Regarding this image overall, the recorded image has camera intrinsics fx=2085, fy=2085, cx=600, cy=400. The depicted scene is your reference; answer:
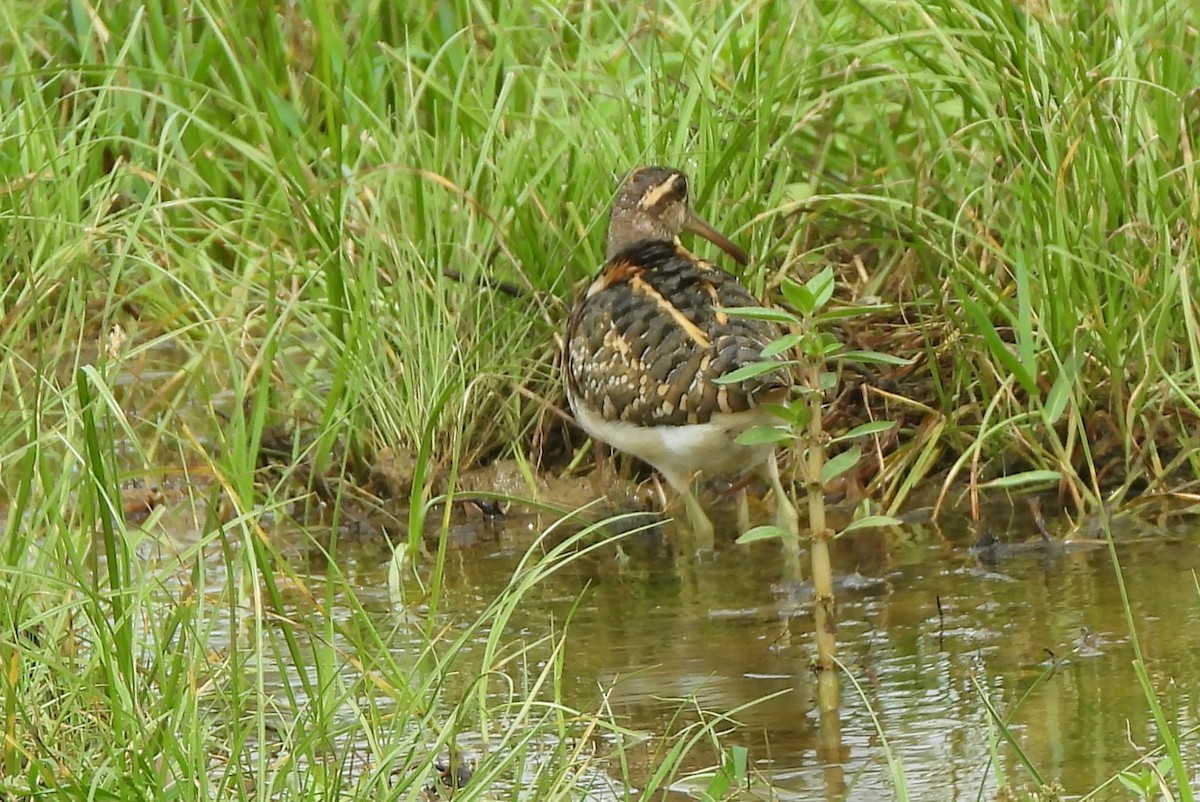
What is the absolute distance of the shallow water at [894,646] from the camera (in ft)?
11.1

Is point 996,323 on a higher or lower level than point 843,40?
lower

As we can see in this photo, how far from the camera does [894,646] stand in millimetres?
4082

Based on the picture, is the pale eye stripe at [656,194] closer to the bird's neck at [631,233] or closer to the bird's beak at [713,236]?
the bird's neck at [631,233]

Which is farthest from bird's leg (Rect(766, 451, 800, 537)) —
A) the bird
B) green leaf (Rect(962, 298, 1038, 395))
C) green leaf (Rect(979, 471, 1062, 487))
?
green leaf (Rect(962, 298, 1038, 395))

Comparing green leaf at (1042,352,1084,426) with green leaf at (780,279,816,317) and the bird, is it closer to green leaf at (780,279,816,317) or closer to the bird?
the bird

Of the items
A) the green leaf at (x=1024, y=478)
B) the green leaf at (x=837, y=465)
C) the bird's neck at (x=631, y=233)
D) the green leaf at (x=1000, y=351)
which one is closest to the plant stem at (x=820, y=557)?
the green leaf at (x=837, y=465)

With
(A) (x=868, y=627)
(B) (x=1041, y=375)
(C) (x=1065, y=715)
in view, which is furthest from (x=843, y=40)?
(C) (x=1065, y=715)

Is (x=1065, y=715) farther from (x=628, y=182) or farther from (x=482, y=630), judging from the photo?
(x=628, y=182)

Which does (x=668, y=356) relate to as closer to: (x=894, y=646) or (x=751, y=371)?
(x=894, y=646)

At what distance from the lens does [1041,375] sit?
5.14 meters

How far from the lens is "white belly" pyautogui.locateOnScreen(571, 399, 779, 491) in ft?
16.3

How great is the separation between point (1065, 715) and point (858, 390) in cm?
213

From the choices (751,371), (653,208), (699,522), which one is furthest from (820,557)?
(653,208)

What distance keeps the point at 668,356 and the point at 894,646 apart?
3.94ft
